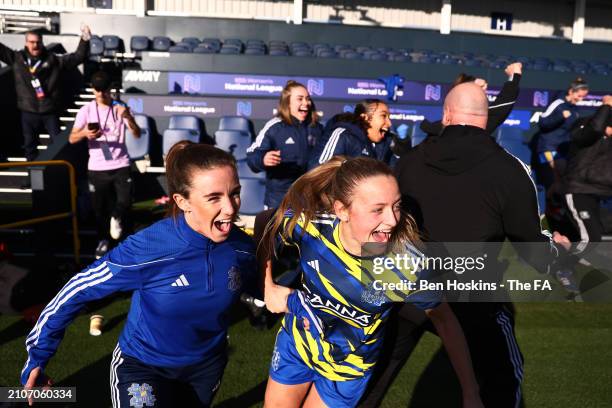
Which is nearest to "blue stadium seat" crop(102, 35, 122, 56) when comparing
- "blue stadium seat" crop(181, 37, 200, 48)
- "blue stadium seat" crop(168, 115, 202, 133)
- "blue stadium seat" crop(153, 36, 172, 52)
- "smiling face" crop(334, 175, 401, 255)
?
"blue stadium seat" crop(153, 36, 172, 52)

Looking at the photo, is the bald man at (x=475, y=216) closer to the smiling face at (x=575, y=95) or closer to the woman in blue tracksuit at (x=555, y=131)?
the woman in blue tracksuit at (x=555, y=131)

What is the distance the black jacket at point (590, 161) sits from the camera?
20.7 ft

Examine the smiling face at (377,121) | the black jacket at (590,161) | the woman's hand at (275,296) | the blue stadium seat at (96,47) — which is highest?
the blue stadium seat at (96,47)

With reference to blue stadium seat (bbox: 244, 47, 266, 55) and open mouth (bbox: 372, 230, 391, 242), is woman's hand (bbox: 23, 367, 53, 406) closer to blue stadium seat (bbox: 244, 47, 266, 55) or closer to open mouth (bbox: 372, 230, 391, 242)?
open mouth (bbox: 372, 230, 391, 242)

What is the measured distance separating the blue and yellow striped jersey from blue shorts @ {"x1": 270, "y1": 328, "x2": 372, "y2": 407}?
4cm

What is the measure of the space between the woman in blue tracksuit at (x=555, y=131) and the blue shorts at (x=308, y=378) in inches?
319

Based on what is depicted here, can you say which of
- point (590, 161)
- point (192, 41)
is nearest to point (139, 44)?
point (192, 41)

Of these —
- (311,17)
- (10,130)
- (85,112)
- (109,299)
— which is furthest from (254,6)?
(109,299)

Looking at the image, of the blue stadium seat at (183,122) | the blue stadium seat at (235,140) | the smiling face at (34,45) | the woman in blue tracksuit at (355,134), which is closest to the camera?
the woman in blue tracksuit at (355,134)

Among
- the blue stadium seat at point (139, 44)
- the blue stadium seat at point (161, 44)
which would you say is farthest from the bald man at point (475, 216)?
the blue stadium seat at point (139, 44)

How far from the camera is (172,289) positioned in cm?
252

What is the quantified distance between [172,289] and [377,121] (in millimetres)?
3345

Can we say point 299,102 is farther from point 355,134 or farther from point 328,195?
point 328,195

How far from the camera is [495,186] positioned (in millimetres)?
2926
